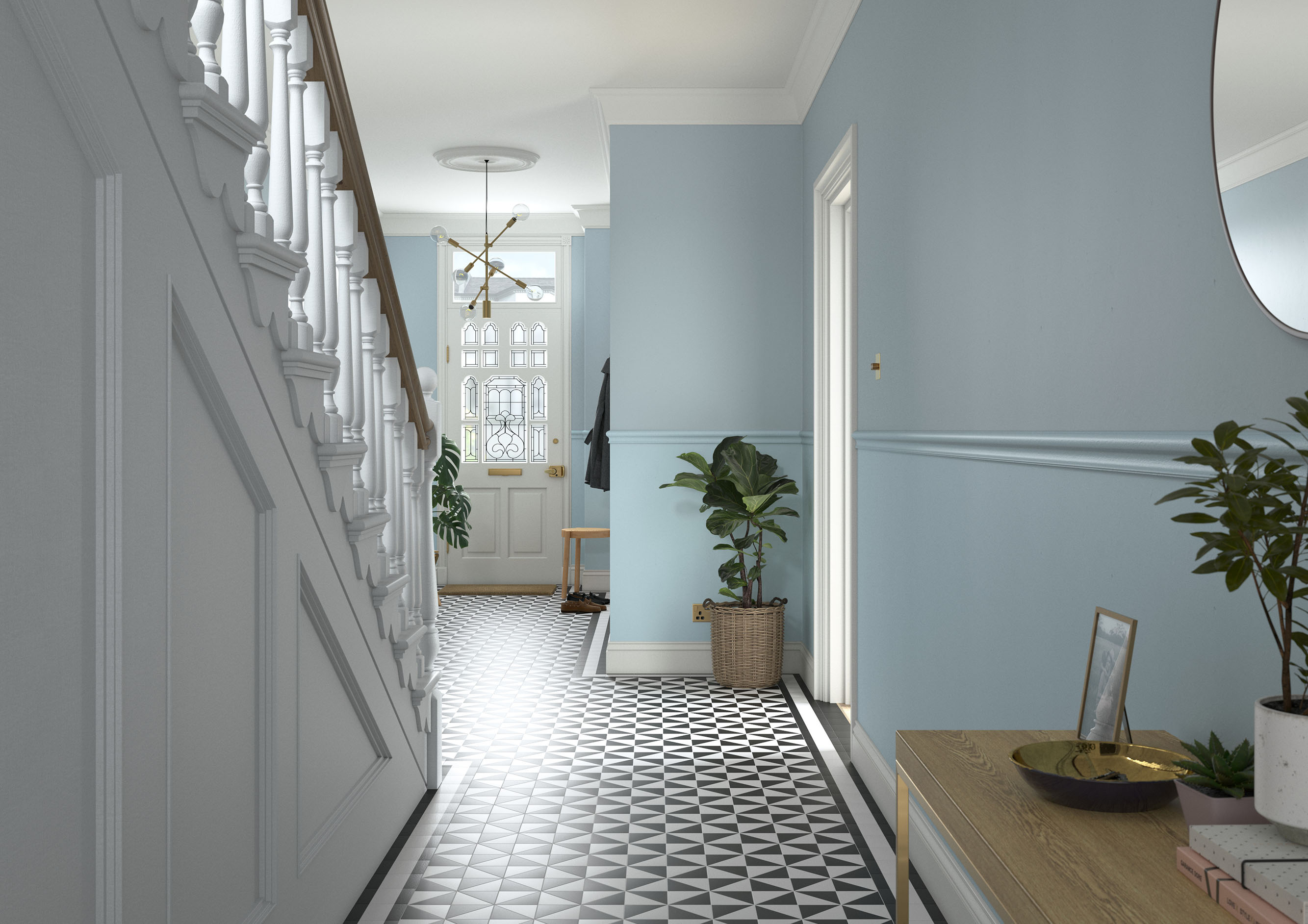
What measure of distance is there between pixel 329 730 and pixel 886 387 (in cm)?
180

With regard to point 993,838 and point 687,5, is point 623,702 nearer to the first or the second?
point 687,5

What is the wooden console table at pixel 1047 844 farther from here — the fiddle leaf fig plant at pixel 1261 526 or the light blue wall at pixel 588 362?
the light blue wall at pixel 588 362

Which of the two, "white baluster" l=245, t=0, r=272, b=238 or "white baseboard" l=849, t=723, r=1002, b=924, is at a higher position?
"white baluster" l=245, t=0, r=272, b=238

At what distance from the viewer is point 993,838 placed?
3.23 feet

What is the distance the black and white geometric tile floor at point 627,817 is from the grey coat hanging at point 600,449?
5.81 feet

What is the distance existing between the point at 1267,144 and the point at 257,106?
153 cm

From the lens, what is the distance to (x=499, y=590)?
23.5 ft

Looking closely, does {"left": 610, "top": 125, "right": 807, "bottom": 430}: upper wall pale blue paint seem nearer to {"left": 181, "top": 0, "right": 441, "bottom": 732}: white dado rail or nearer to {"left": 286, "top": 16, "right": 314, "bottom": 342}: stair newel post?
{"left": 181, "top": 0, "right": 441, "bottom": 732}: white dado rail

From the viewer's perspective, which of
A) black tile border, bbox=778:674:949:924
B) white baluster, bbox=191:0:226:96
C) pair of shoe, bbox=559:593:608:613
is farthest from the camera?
pair of shoe, bbox=559:593:608:613

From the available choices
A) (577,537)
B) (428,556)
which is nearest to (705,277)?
(428,556)

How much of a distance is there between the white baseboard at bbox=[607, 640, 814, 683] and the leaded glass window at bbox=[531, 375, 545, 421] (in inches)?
125

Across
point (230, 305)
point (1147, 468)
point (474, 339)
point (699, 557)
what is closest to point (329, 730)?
point (230, 305)

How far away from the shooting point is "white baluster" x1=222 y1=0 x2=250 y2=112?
5.31 ft

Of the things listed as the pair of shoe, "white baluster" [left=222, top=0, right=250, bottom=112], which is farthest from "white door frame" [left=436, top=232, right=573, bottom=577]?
"white baluster" [left=222, top=0, right=250, bottom=112]
